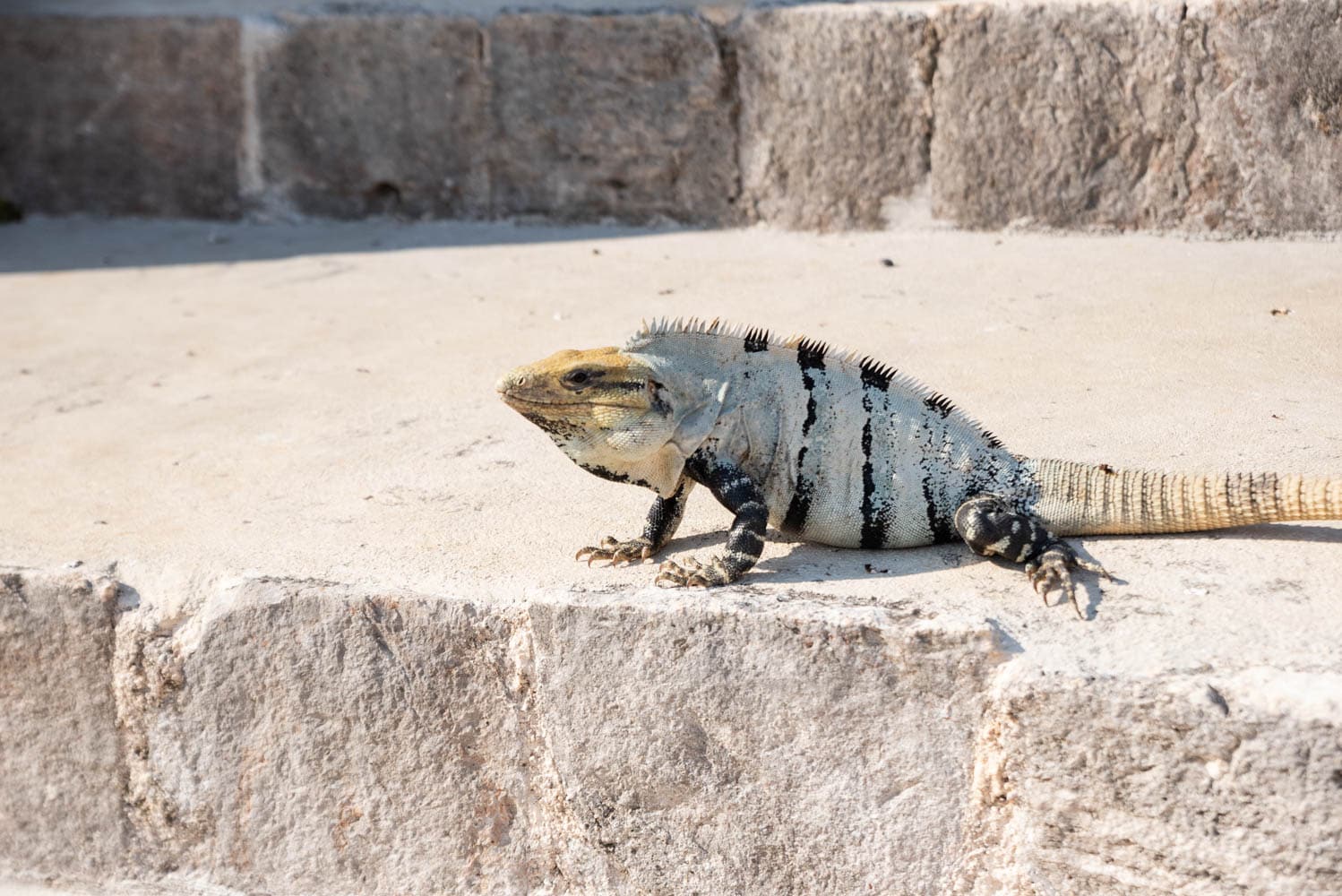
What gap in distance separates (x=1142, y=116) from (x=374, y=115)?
3.73 m

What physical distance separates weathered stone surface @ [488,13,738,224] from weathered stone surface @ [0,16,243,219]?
1629 millimetres

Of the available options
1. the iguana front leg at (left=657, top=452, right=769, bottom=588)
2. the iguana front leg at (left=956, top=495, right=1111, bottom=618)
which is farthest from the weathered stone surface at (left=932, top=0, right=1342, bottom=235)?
the iguana front leg at (left=657, top=452, right=769, bottom=588)

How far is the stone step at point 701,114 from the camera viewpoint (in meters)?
5.62

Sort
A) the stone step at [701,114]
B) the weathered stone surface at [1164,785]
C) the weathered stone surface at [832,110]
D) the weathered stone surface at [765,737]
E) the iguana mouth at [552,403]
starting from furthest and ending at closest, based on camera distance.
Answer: the weathered stone surface at [832,110], the stone step at [701,114], the iguana mouth at [552,403], the weathered stone surface at [765,737], the weathered stone surface at [1164,785]

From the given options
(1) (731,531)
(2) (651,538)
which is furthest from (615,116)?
(1) (731,531)

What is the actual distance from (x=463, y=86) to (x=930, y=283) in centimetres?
270

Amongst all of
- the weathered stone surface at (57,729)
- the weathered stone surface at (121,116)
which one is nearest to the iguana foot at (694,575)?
the weathered stone surface at (57,729)

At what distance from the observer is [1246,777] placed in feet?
8.79

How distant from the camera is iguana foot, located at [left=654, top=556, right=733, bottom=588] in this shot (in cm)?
320

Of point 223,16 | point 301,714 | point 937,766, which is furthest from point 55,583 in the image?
point 223,16

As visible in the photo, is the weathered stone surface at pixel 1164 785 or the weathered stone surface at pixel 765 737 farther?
the weathered stone surface at pixel 765 737

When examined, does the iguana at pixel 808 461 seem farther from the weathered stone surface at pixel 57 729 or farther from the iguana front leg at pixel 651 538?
the weathered stone surface at pixel 57 729

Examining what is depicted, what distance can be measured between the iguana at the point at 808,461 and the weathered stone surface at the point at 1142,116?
2.86 metres

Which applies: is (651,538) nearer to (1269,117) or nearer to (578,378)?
(578,378)
